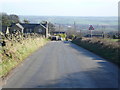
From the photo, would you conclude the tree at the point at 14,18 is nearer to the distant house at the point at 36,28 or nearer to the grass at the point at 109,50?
the distant house at the point at 36,28

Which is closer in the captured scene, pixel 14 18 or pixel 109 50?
pixel 109 50

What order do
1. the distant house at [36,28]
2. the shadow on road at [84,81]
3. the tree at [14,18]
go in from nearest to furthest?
the shadow on road at [84,81]
the distant house at [36,28]
the tree at [14,18]

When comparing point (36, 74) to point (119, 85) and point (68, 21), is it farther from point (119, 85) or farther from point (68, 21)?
point (68, 21)

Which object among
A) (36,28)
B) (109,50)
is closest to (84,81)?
(109,50)

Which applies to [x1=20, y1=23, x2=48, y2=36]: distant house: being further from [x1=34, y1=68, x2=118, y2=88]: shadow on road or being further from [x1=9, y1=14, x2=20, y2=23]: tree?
[x1=34, y1=68, x2=118, y2=88]: shadow on road

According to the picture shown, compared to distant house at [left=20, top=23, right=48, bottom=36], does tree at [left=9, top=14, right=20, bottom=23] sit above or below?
above

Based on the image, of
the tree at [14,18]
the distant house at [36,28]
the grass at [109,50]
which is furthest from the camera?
the tree at [14,18]

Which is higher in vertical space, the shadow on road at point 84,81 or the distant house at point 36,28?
the distant house at point 36,28

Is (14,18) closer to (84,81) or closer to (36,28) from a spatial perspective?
(36,28)

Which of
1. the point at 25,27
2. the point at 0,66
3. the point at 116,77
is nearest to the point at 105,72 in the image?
the point at 116,77

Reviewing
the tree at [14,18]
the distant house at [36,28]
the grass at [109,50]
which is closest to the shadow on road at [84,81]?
the grass at [109,50]

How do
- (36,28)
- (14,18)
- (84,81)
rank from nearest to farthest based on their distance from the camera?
(84,81)
(36,28)
(14,18)

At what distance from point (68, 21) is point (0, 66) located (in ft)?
477

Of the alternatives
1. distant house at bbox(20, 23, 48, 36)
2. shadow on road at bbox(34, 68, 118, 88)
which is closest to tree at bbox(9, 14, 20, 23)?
distant house at bbox(20, 23, 48, 36)
